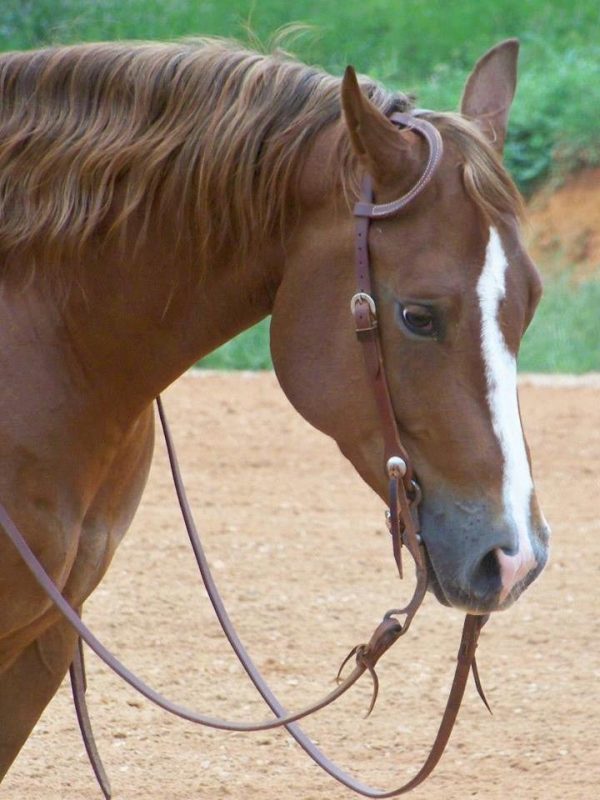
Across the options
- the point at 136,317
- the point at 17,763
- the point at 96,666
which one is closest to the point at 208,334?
the point at 136,317

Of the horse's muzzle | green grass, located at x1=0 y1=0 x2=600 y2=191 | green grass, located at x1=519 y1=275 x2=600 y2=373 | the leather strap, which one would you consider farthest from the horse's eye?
green grass, located at x1=0 y1=0 x2=600 y2=191

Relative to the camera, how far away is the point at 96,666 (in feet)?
15.9

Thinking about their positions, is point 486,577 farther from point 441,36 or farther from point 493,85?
point 441,36

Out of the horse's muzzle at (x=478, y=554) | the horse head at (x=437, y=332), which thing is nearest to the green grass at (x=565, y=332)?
the horse head at (x=437, y=332)

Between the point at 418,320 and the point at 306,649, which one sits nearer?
the point at 418,320

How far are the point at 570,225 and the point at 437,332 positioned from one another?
36.4 feet

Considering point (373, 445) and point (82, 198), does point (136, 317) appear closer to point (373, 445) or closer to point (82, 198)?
point (82, 198)

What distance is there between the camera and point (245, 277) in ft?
8.63

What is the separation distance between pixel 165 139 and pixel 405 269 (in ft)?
1.96

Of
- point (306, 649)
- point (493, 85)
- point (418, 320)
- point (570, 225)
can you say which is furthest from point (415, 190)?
point (570, 225)

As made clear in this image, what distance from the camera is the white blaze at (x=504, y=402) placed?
7.57 feet

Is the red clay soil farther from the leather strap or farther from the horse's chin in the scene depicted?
the horse's chin

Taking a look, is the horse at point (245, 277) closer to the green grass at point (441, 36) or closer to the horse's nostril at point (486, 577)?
the horse's nostril at point (486, 577)

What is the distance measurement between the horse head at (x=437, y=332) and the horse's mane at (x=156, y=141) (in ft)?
0.29
